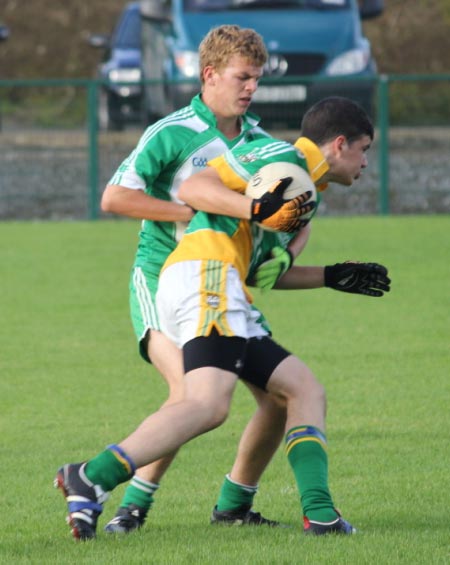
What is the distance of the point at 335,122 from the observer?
16.9 feet

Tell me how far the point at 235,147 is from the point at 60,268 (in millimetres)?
9580

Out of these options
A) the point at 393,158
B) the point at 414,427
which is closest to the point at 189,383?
the point at 414,427

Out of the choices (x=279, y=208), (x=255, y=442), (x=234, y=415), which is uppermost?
(x=279, y=208)

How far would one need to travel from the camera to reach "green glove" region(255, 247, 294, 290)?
5.12 m

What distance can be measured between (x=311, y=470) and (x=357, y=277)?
842 millimetres

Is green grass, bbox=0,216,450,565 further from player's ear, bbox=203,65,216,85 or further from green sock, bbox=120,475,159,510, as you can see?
player's ear, bbox=203,65,216,85

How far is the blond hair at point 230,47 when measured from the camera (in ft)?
17.6

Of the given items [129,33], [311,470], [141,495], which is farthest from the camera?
[129,33]

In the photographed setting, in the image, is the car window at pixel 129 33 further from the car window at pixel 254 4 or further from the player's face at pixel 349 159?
the player's face at pixel 349 159

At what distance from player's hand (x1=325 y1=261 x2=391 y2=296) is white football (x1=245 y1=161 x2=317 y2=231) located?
52 cm

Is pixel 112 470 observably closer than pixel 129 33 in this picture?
Yes

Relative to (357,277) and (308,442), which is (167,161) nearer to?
(357,277)

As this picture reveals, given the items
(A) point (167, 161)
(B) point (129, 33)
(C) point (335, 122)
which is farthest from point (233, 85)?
(B) point (129, 33)

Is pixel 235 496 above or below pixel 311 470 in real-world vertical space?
below
